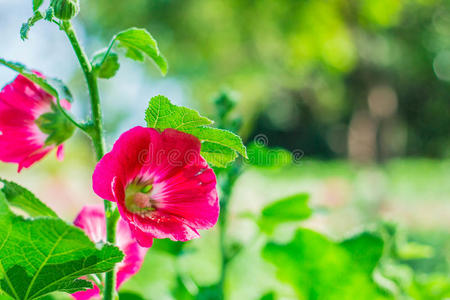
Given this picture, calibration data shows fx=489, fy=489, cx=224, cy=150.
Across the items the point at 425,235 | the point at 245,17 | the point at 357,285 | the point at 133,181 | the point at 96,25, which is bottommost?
the point at 425,235

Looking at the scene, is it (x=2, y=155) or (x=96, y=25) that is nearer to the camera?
(x=2, y=155)

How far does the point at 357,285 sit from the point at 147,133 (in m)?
0.26

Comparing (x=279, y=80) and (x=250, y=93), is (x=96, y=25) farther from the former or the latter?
(x=279, y=80)

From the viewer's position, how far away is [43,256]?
26cm

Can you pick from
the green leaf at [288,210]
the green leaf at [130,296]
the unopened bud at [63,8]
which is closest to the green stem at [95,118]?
the unopened bud at [63,8]

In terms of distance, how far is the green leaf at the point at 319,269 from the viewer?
17.5 inches

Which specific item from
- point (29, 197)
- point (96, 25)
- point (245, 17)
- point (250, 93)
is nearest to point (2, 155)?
point (29, 197)

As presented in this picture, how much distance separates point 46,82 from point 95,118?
0.04 metres

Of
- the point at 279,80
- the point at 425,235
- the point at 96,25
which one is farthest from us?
the point at 279,80

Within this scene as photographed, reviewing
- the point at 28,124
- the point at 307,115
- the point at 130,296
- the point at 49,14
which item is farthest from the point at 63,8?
the point at 307,115

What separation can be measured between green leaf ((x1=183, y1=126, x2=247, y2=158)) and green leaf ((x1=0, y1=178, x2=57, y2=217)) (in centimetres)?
10

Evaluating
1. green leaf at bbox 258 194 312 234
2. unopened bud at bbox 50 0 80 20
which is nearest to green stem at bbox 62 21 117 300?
unopened bud at bbox 50 0 80 20

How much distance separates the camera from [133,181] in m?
0.33

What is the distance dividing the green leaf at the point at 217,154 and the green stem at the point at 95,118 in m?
0.07
